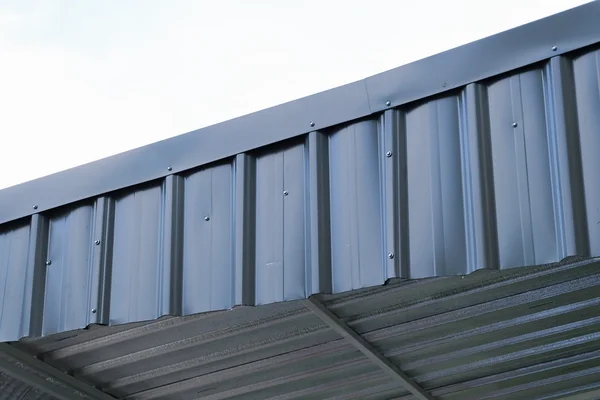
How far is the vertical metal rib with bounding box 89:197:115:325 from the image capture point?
4910mm

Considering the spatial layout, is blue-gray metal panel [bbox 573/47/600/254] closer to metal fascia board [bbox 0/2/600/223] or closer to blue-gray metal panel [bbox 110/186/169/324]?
metal fascia board [bbox 0/2/600/223]

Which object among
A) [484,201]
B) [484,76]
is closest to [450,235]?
[484,201]

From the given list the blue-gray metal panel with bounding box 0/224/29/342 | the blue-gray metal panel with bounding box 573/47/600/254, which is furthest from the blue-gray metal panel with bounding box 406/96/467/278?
the blue-gray metal panel with bounding box 0/224/29/342

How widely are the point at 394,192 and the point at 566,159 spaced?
0.82 meters

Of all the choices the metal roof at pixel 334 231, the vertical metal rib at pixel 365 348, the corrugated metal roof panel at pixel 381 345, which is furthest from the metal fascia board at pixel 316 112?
the vertical metal rib at pixel 365 348

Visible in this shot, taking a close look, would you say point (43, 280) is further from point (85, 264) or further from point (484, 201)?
point (484, 201)

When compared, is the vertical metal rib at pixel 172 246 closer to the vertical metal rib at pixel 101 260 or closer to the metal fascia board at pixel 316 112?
the metal fascia board at pixel 316 112

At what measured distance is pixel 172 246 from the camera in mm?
4820

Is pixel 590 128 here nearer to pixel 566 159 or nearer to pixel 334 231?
pixel 566 159

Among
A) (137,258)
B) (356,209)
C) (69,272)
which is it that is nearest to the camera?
(356,209)

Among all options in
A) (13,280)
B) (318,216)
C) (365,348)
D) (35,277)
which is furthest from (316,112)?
(13,280)

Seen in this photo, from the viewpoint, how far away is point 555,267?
4805mm

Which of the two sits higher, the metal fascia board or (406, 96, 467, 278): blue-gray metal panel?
the metal fascia board

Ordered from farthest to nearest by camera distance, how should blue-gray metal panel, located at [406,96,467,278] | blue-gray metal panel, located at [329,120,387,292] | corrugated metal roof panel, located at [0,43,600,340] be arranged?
blue-gray metal panel, located at [329,120,387,292]
blue-gray metal panel, located at [406,96,467,278]
corrugated metal roof panel, located at [0,43,600,340]
